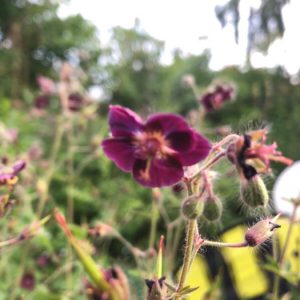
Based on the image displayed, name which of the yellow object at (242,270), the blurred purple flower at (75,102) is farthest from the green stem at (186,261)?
the blurred purple flower at (75,102)

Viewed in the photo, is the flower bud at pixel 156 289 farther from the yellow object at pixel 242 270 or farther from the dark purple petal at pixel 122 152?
the yellow object at pixel 242 270

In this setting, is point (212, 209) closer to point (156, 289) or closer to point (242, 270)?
point (156, 289)

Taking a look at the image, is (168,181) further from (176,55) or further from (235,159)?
(176,55)

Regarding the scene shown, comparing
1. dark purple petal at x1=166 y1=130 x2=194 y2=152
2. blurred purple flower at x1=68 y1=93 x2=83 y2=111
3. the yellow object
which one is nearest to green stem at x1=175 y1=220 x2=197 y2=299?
dark purple petal at x1=166 y1=130 x2=194 y2=152

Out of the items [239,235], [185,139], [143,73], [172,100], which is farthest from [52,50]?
[185,139]

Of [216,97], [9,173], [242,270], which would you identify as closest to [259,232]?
[9,173]
